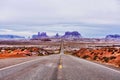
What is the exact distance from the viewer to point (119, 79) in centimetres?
1418

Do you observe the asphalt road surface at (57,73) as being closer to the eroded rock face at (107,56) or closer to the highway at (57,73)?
the highway at (57,73)

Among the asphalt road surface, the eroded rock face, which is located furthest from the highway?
the eroded rock face

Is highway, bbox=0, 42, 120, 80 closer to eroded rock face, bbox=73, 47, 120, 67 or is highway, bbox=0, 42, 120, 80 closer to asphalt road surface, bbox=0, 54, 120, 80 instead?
asphalt road surface, bbox=0, 54, 120, 80

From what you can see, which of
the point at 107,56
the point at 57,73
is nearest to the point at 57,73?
the point at 57,73

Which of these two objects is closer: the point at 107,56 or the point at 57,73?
the point at 57,73

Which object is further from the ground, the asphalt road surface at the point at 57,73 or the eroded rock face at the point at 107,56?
the asphalt road surface at the point at 57,73

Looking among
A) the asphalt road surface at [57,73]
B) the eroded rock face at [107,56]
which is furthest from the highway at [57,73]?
the eroded rock face at [107,56]

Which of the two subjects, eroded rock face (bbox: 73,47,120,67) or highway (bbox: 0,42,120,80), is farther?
eroded rock face (bbox: 73,47,120,67)

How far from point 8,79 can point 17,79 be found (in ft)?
1.40

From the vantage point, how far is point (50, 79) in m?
13.6

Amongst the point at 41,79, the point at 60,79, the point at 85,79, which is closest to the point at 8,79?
the point at 41,79

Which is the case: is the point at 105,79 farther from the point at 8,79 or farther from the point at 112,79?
the point at 8,79

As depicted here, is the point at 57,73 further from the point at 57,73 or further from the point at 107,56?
the point at 107,56

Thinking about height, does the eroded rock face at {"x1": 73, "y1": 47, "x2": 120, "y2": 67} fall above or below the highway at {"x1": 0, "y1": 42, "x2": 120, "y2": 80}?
below
